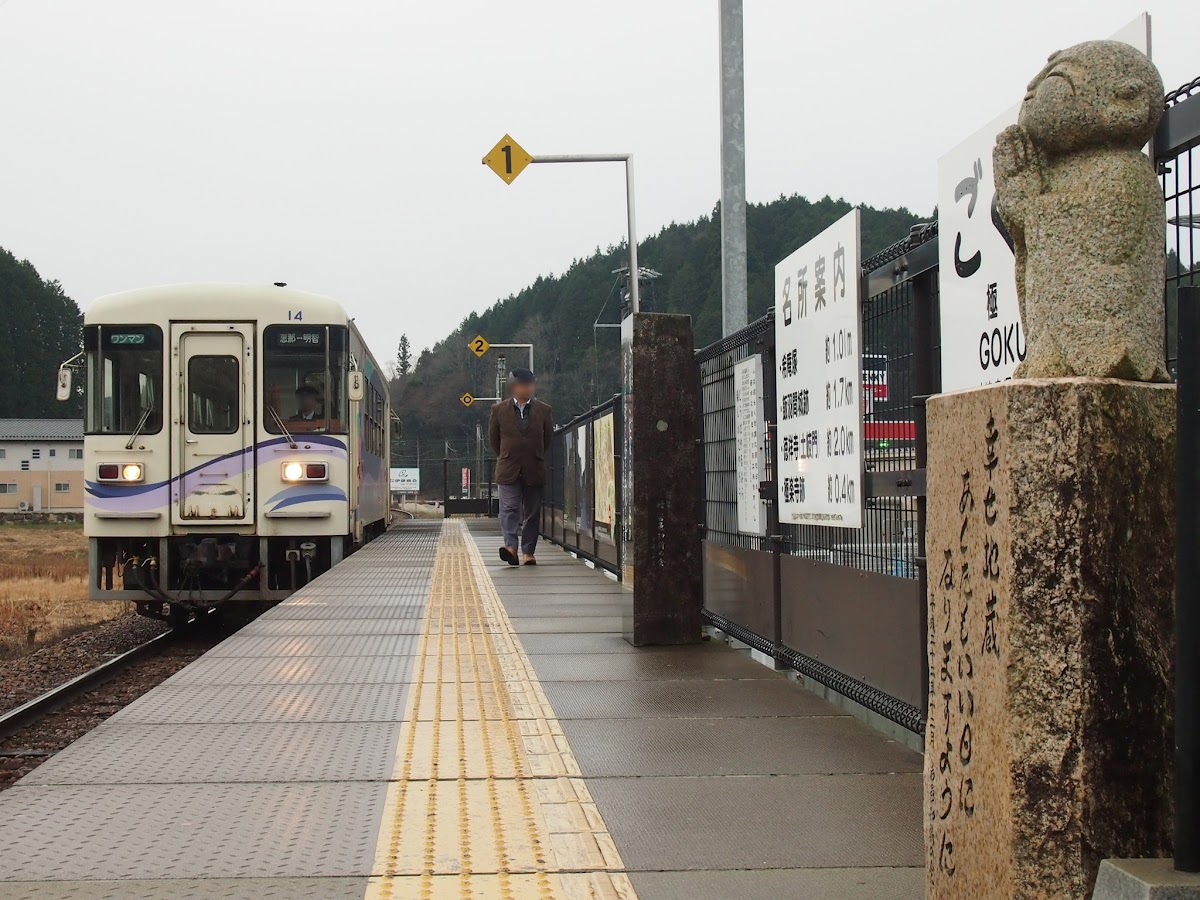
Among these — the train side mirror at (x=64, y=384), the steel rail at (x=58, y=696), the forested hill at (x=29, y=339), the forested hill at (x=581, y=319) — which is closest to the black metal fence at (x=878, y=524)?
the steel rail at (x=58, y=696)

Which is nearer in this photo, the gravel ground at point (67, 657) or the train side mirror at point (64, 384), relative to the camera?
the gravel ground at point (67, 657)

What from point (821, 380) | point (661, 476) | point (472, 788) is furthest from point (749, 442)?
point (472, 788)

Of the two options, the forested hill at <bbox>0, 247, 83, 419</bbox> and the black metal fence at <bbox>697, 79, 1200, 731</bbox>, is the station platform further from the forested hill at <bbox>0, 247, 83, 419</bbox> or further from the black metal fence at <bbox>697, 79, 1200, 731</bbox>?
the forested hill at <bbox>0, 247, 83, 419</bbox>

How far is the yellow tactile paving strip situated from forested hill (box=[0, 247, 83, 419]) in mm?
101381

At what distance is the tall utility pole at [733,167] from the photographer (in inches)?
409

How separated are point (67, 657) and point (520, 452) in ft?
16.5

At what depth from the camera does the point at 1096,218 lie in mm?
2941

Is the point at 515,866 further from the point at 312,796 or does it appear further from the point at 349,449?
the point at 349,449

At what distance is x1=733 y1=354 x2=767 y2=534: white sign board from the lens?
7.06 m

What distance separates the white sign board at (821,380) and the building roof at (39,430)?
3466 inches

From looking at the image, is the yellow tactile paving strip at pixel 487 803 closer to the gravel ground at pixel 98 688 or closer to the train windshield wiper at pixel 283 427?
the gravel ground at pixel 98 688

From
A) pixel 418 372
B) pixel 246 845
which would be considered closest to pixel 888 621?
pixel 246 845

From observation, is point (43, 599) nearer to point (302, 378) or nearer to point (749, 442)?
point (302, 378)

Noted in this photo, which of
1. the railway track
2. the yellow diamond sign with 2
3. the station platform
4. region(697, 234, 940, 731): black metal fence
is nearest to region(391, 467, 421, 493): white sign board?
the yellow diamond sign with 2
